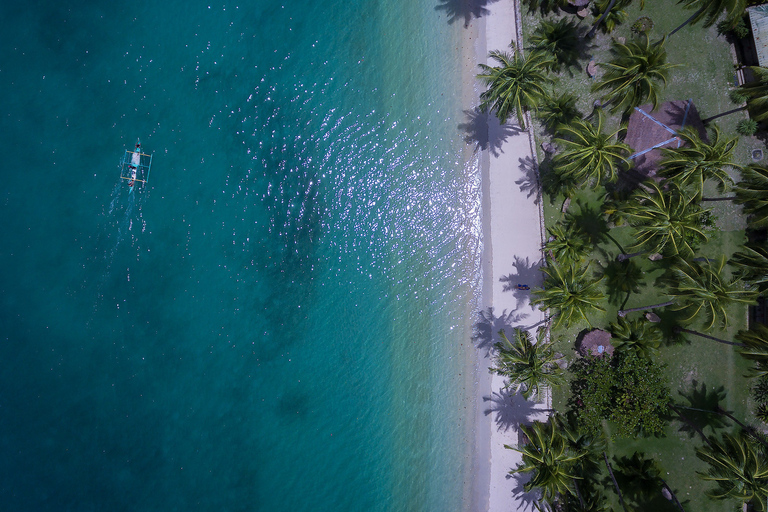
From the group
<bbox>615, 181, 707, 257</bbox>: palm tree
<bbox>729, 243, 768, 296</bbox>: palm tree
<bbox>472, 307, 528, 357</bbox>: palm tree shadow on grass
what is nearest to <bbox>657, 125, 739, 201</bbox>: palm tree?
<bbox>615, 181, 707, 257</bbox>: palm tree

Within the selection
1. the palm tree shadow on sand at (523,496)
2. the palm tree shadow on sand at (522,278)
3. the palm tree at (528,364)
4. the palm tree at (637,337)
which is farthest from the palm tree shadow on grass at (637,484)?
the palm tree shadow on sand at (522,278)

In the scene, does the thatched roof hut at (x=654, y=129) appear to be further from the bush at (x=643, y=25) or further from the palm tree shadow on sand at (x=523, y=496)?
the palm tree shadow on sand at (x=523, y=496)

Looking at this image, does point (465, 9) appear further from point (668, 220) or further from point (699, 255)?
point (699, 255)

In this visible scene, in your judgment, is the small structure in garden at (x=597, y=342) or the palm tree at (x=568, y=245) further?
the small structure in garden at (x=597, y=342)

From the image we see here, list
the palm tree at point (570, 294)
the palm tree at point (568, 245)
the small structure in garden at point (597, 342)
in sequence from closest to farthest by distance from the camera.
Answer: the palm tree at point (570, 294)
the palm tree at point (568, 245)
the small structure in garden at point (597, 342)

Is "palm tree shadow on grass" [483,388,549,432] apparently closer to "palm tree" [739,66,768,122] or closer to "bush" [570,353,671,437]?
"bush" [570,353,671,437]

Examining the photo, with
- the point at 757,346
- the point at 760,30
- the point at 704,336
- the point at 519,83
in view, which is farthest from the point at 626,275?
the point at 760,30


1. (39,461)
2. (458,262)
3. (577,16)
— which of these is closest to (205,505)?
(39,461)
